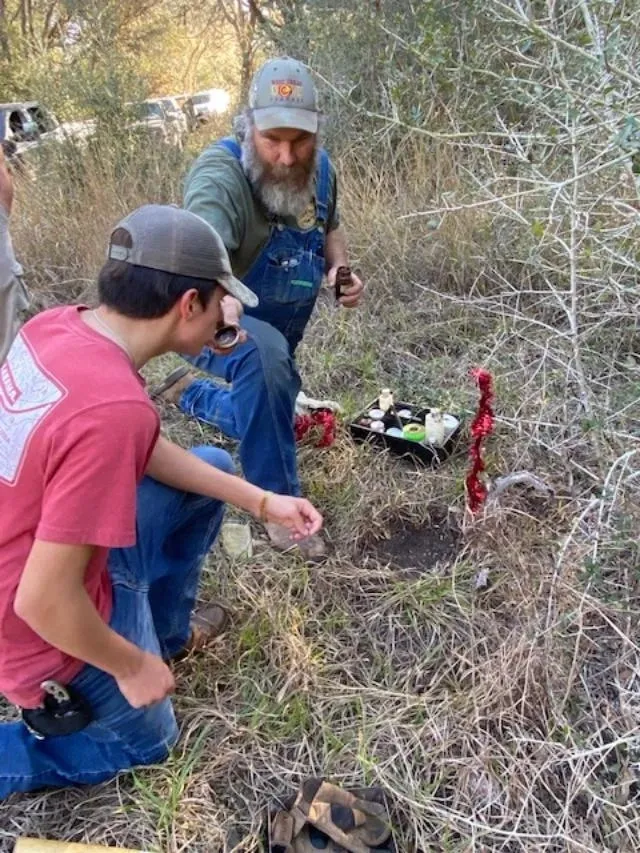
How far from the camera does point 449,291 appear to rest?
13.4 feet

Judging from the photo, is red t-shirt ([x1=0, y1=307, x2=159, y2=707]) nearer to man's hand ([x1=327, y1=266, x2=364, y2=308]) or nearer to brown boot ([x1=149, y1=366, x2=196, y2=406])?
man's hand ([x1=327, y1=266, x2=364, y2=308])

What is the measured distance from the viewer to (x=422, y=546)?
8.49ft

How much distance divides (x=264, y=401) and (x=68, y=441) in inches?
48.5

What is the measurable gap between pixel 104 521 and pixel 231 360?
130 centimetres

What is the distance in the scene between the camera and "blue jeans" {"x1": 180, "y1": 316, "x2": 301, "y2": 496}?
2412 mm

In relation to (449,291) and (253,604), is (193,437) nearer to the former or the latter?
(253,604)

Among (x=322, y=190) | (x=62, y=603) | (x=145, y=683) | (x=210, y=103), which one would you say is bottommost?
(x=145, y=683)

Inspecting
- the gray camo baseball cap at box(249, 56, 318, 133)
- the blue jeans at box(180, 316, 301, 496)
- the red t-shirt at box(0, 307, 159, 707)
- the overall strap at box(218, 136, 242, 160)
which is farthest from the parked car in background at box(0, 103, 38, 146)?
the red t-shirt at box(0, 307, 159, 707)

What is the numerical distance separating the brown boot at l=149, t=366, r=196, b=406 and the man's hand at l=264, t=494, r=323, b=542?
4.68ft

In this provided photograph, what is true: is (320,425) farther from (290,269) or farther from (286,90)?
(286,90)

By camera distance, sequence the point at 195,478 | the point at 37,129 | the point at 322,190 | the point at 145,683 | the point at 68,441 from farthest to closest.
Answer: the point at 37,129
the point at 322,190
the point at 195,478
the point at 145,683
the point at 68,441

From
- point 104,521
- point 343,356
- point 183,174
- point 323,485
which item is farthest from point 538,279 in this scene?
point 104,521

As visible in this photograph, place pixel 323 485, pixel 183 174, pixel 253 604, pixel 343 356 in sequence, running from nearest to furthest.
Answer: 1. pixel 253 604
2. pixel 323 485
3. pixel 343 356
4. pixel 183 174

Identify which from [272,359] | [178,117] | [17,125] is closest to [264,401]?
[272,359]
